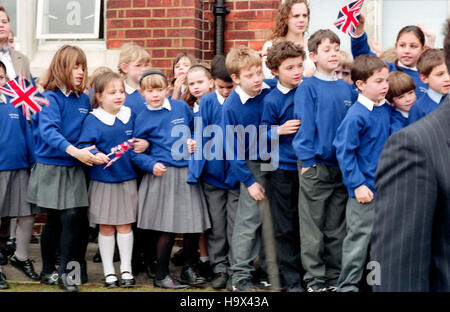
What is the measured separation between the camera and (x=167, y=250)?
16.4ft

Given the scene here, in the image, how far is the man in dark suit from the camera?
1462 mm

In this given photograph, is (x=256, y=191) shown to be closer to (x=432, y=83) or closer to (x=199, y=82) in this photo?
(x=199, y=82)

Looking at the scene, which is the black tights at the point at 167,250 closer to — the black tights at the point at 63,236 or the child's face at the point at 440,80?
the black tights at the point at 63,236

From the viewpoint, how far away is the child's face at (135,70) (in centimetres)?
550

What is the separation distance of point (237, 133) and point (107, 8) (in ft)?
9.47

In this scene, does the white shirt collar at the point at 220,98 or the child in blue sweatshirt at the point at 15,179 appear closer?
the white shirt collar at the point at 220,98

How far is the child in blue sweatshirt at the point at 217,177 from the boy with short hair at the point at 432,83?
1473 mm

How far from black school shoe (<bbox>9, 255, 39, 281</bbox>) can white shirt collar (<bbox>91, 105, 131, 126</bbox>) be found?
1.40m

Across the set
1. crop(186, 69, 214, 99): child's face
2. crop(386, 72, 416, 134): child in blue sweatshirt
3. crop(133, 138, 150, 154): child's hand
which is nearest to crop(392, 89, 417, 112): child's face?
crop(386, 72, 416, 134): child in blue sweatshirt

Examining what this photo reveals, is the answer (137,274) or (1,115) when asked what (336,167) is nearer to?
(137,274)

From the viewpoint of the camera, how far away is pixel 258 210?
482 centimetres

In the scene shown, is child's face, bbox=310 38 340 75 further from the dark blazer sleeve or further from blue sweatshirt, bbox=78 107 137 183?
the dark blazer sleeve

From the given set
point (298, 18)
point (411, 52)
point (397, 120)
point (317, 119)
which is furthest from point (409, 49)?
point (317, 119)

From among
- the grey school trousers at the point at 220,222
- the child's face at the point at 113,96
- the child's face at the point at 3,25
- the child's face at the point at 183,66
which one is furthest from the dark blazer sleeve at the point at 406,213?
the child's face at the point at 3,25
